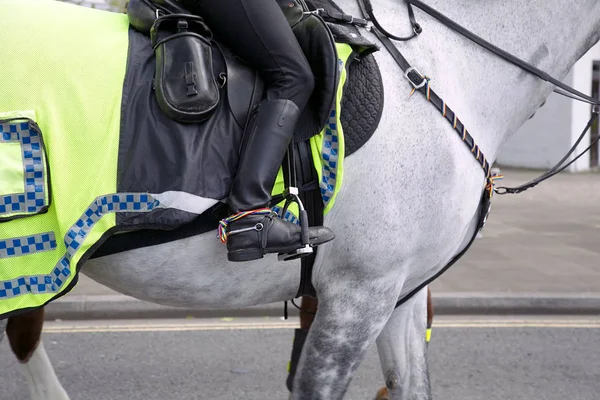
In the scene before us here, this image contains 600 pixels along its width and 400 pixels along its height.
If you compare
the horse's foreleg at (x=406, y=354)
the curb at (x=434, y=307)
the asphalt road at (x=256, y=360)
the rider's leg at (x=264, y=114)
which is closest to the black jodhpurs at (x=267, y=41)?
the rider's leg at (x=264, y=114)

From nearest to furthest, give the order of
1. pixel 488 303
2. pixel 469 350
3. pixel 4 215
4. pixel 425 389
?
pixel 4 215
pixel 425 389
pixel 469 350
pixel 488 303

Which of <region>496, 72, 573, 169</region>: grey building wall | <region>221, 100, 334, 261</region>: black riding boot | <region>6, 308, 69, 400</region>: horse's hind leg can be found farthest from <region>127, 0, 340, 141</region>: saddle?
<region>496, 72, 573, 169</region>: grey building wall

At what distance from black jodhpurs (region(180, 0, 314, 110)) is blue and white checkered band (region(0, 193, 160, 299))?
0.56m

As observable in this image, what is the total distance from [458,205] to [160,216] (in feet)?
3.51

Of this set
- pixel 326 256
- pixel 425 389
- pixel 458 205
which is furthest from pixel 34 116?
pixel 425 389

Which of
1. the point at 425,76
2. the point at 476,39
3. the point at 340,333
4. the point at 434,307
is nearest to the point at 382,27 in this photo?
the point at 425,76

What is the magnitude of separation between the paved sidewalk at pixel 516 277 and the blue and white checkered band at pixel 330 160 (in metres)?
4.18

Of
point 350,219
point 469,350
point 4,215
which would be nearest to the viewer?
point 4,215

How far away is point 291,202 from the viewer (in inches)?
105

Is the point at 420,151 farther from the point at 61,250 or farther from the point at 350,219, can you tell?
the point at 61,250

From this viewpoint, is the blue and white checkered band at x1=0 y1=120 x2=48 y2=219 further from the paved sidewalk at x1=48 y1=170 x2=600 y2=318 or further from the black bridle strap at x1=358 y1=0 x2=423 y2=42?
the paved sidewalk at x1=48 y1=170 x2=600 y2=318

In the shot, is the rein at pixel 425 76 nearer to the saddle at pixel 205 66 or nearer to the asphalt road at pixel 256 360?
the saddle at pixel 205 66

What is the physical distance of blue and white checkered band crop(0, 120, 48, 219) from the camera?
245cm

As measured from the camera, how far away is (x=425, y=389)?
3.36 m
